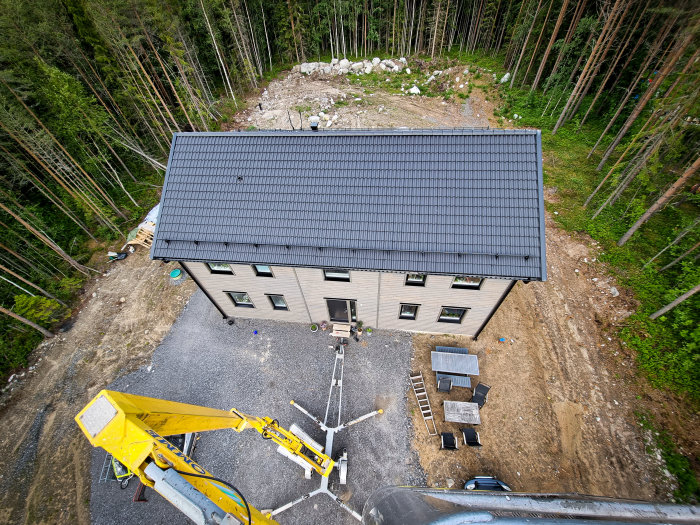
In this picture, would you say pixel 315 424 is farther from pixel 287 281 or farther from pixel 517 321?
pixel 517 321

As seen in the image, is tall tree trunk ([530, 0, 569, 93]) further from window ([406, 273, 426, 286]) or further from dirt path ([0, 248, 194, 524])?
dirt path ([0, 248, 194, 524])

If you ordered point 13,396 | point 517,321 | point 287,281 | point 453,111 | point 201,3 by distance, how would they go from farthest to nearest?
1. point 453,111
2. point 201,3
3. point 517,321
4. point 13,396
5. point 287,281

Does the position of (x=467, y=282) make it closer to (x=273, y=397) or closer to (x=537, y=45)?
(x=273, y=397)

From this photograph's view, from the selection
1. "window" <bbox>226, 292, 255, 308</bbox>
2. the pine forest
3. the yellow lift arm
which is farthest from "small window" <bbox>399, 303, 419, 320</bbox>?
the pine forest

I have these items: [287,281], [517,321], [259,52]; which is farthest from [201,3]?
[517,321]

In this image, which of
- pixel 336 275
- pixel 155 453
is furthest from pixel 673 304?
pixel 155 453

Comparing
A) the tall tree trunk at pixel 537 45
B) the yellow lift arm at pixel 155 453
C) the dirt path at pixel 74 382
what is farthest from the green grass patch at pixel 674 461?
the tall tree trunk at pixel 537 45
